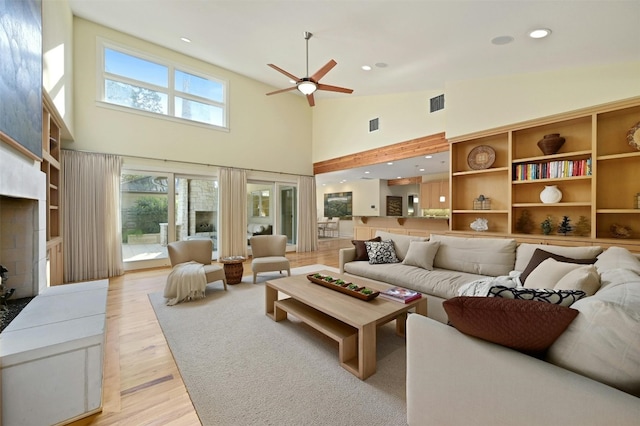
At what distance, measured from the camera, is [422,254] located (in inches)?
132

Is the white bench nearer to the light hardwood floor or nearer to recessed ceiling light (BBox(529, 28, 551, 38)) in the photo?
the light hardwood floor

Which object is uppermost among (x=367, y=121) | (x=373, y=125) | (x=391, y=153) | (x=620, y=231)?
(x=367, y=121)

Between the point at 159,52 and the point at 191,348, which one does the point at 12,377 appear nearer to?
the point at 191,348

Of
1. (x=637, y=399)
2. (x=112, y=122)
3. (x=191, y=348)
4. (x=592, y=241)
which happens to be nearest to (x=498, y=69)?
(x=592, y=241)

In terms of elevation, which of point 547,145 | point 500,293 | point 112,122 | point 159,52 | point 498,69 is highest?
point 159,52

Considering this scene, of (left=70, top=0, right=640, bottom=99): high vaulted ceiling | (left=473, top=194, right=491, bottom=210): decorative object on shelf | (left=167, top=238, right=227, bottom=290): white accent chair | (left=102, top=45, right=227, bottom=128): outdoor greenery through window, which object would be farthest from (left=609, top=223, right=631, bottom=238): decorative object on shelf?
(left=102, top=45, right=227, bottom=128): outdoor greenery through window

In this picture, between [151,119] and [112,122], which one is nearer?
[112,122]

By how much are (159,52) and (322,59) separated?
3484 millimetres

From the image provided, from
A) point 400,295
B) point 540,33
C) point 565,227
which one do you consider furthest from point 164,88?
point 565,227

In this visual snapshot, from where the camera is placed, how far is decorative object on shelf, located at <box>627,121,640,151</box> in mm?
3180

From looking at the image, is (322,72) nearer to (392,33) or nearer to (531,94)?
(392,33)

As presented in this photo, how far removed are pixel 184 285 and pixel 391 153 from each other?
4.62 metres

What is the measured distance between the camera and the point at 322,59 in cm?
446

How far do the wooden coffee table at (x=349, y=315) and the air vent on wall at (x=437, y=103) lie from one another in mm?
3786
